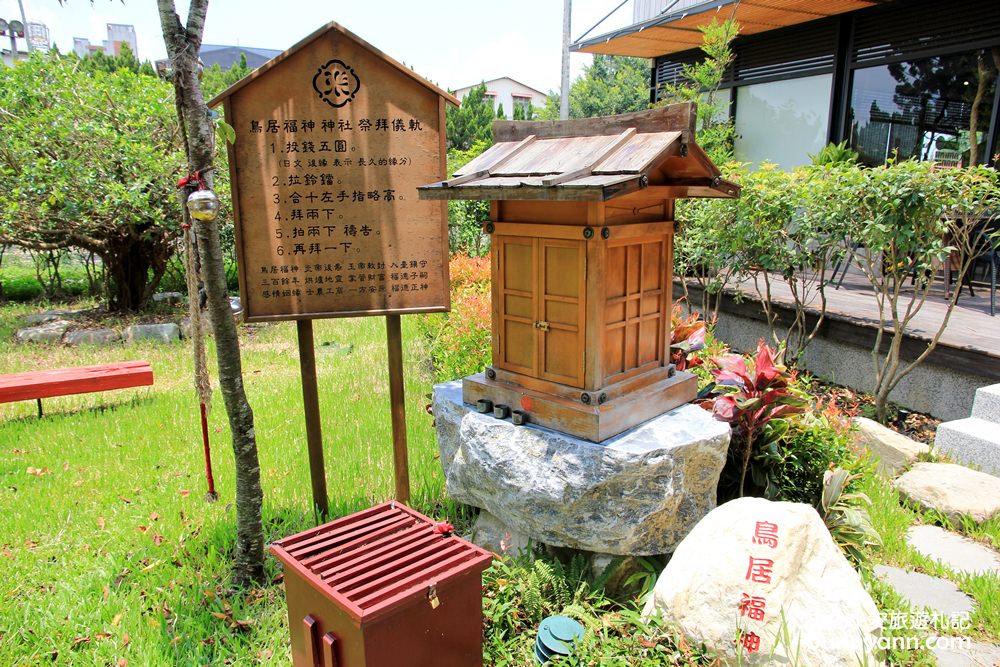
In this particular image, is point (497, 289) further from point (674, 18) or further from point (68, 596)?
point (674, 18)

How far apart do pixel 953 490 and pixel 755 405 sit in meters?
1.85

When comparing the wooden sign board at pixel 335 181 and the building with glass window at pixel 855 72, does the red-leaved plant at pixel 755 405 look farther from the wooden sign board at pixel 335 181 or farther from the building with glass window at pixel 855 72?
the building with glass window at pixel 855 72

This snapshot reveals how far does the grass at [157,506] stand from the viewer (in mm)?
3035

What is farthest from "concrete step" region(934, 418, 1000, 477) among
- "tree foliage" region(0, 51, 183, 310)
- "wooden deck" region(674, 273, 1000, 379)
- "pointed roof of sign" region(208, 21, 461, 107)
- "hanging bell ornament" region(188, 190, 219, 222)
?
"tree foliage" region(0, 51, 183, 310)

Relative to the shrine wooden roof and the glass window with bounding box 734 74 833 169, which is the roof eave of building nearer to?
the glass window with bounding box 734 74 833 169

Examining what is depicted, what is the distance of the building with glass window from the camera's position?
28.5ft

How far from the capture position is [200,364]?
3.57 m

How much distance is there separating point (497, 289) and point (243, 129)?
1.62 metres

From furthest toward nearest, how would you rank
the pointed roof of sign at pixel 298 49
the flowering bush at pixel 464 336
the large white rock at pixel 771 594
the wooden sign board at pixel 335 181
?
the flowering bush at pixel 464 336, the wooden sign board at pixel 335 181, the pointed roof of sign at pixel 298 49, the large white rock at pixel 771 594

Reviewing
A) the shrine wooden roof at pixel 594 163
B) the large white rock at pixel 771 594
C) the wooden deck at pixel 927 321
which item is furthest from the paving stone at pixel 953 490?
the shrine wooden roof at pixel 594 163

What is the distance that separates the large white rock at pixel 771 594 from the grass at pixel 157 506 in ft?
5.65

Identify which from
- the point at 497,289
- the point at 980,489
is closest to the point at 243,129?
the point at 497,289

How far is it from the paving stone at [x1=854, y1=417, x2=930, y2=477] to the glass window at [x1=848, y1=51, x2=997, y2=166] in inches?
183

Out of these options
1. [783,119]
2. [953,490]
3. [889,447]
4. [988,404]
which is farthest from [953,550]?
[783,119]
